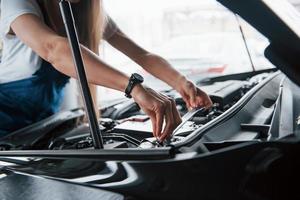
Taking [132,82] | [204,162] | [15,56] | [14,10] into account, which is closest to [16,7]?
[14,10]

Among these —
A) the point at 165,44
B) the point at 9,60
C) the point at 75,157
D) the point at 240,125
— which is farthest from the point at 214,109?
the point at 165,44

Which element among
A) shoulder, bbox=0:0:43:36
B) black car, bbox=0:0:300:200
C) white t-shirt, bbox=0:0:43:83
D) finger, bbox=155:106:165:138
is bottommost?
black car, bbox=0:0:300:200

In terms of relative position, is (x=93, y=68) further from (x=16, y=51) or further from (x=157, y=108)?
(x=16, y=51)

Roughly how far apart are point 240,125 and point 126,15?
302 cm

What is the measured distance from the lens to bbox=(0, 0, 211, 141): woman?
96 centimetres

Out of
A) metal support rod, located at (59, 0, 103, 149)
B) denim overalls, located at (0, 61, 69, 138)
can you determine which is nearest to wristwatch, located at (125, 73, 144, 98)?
metal support rod, located at (59, 0, 103, 149)

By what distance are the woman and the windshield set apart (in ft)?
0.38

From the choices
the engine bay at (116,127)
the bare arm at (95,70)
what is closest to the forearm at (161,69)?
the engine bay at (116,127)

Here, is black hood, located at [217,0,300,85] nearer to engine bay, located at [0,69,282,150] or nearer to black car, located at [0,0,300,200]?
black car, located at [0,0,300,200]

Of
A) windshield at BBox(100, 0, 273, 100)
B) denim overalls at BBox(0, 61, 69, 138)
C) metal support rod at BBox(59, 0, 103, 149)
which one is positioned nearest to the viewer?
metal support rod at BBox(59, 0, 103, 149)

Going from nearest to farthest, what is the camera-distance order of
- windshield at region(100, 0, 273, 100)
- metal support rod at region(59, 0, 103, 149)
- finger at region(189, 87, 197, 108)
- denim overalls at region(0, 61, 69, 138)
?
metal support rod at region(59, 0, 103, 149) < finger at region(189, 87, 197, 108) < denim overalls at region(0, 61, 69, 138) < windshield at region(100, 0, 273, 100)

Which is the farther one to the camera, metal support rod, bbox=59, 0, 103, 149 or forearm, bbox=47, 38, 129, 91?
forearm, bbox=47, 38, 129, 91

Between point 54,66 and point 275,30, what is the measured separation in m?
0.61

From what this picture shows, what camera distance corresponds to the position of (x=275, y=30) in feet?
2.43
